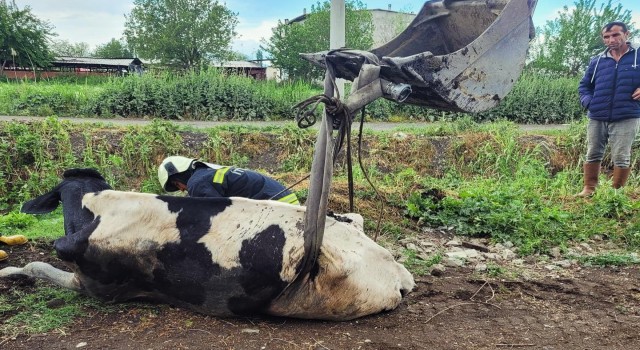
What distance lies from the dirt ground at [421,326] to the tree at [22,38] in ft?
114

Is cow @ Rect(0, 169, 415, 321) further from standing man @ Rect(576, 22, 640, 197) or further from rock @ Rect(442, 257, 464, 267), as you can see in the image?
standing man @ Rect(576, 22, 640, 197)

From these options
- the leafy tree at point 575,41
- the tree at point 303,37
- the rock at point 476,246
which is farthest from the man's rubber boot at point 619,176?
the tree at point 303,37

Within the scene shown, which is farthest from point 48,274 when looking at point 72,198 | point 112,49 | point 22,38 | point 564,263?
point 112,49

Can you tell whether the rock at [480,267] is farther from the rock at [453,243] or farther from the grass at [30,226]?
the grass at [30,226]

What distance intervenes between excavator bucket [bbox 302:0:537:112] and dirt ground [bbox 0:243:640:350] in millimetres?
1227

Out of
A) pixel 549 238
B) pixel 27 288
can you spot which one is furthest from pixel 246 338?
pixel 549 238

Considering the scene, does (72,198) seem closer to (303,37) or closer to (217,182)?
(217,182)

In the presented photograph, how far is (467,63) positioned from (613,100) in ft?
12.7

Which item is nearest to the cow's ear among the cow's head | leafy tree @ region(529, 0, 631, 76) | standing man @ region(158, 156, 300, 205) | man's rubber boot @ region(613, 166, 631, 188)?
the cow's head

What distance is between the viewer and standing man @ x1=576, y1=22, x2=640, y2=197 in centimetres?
619

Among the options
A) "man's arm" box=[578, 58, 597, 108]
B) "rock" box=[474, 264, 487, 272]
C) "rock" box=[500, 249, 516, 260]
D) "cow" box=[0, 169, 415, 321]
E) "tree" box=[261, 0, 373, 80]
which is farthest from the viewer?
"tree" box=[261, 0, 373, 80]

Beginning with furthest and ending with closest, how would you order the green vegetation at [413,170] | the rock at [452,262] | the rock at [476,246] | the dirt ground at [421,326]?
1. the green vegetation at [413,170]
2. the rock at [476,246]
3. the rock at [452,262]
4. the dirt ground at [421,326]

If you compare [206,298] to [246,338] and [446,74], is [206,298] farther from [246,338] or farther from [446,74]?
[446,74]

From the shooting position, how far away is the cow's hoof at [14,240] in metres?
4.43
